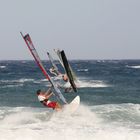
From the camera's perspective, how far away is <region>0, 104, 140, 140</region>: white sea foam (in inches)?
593

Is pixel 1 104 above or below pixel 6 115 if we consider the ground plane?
below

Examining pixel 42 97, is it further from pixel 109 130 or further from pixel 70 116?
pixel 109 130

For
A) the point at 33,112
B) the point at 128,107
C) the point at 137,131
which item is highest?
the point at 137,131

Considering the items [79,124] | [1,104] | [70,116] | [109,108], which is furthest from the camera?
[1,104]

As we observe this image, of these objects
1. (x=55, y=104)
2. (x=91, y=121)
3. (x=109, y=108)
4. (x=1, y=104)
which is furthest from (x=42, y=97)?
(x=1, y=104)

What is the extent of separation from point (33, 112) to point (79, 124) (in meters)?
4.69

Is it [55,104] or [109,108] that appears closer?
[55,104]

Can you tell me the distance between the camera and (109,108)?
22.6m

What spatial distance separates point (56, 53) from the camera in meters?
22.7

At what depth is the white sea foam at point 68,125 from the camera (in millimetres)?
15055

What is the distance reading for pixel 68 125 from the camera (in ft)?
56.8

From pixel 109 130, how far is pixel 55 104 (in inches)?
137

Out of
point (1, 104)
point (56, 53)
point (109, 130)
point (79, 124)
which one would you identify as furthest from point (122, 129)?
point (1, 104)

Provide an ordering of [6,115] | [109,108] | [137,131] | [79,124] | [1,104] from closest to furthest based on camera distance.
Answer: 1. [137,131]
2. [79,124]
3. [6,115]
4. [109,108]
5. [1,104]
